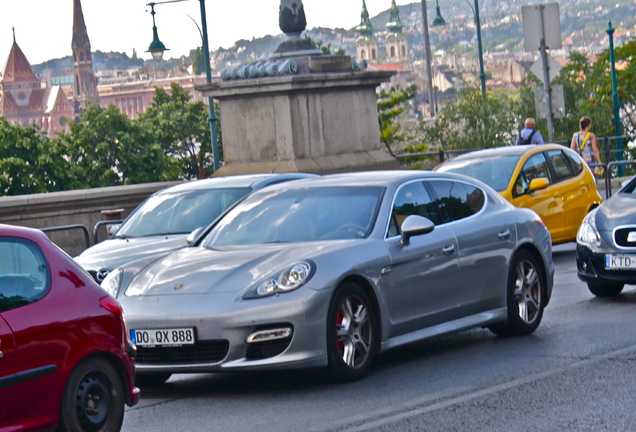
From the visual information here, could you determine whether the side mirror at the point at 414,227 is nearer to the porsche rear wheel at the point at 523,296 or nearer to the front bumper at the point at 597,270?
the porsche rear wheel at the point at 523,296

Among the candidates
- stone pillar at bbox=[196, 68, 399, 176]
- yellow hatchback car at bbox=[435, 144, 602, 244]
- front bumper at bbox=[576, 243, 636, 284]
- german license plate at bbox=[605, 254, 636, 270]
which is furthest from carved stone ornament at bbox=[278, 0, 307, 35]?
german license plate at bbox=[605, 254, 636, 270]

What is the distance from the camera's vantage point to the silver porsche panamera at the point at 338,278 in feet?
23.9

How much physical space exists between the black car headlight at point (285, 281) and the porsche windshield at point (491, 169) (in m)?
8.21

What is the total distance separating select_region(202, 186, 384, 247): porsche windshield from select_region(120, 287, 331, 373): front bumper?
939 mm

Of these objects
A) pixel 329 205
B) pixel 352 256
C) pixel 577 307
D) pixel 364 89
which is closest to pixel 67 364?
pixel 352 256

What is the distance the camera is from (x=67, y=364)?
5809 mm

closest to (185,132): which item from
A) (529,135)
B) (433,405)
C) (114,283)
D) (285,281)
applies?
(529,135)

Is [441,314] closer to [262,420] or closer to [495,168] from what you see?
[262,420]

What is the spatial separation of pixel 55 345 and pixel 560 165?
1130 cm

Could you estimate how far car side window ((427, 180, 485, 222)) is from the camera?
894cm

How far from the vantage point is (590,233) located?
443 inches

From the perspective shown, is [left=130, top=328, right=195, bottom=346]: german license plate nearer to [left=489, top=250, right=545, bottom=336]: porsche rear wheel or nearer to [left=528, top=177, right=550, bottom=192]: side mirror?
[left=489, top=250, right=545, bottom=336]: porsche rear wheel

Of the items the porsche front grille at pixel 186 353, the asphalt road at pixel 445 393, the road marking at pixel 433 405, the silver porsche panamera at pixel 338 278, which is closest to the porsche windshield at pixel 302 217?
the silver porsche panamera at pixel 338 278

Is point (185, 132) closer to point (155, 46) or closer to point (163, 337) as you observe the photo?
point (155, 46)
